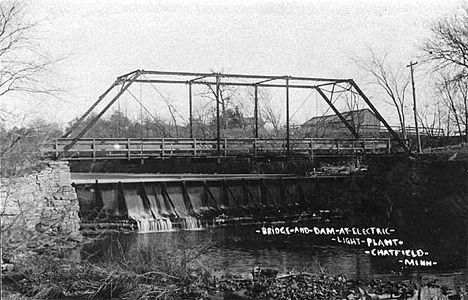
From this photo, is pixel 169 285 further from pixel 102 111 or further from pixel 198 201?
pixel 198 201

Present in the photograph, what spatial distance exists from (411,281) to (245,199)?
610 inches

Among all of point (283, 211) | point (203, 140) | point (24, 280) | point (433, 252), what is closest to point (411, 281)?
point (433, 252)

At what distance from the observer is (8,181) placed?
33.3ft

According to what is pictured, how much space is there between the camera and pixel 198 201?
27719 mm

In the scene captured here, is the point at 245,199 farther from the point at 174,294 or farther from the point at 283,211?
the point at 174,294

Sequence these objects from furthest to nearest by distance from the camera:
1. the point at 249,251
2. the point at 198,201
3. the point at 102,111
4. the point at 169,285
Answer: the point at 198,201
the point at 102,111
the point at 249,251
the point at 169,285

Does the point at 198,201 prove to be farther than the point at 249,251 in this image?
Yes

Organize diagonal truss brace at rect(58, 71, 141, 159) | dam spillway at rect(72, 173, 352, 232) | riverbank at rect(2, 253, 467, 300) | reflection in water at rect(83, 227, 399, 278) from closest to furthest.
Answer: riverbank at rect(2, 253, 467, 300)
reflection in water at rect(83, 227, 399, 278)
diagonal truss brace at rect(58, 71, 141, 159)
dam spillway at rect(72, 173, 352, 232)

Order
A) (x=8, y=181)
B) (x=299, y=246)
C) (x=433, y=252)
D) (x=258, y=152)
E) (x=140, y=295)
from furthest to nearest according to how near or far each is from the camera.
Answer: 1. (x=258, y=152)
2. (x=299, y=246)
3. (x=433, y=252)
4. (x=140, y=295)
5. (x=8, y=181)

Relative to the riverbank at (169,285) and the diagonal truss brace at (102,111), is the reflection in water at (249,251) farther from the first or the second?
the diagonal truss brace at (102,111)

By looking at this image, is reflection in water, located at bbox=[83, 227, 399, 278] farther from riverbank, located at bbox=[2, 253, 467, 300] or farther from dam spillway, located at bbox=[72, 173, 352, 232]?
dam spillway, located at bbox=[72, 173, 352, 232]

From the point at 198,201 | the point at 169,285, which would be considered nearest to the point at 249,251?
the point at 169,285

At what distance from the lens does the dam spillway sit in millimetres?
24641

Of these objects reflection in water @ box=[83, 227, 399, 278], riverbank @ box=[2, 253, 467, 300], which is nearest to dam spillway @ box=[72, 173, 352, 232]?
reflection in water @ box=[83, 227, 399, 278]
